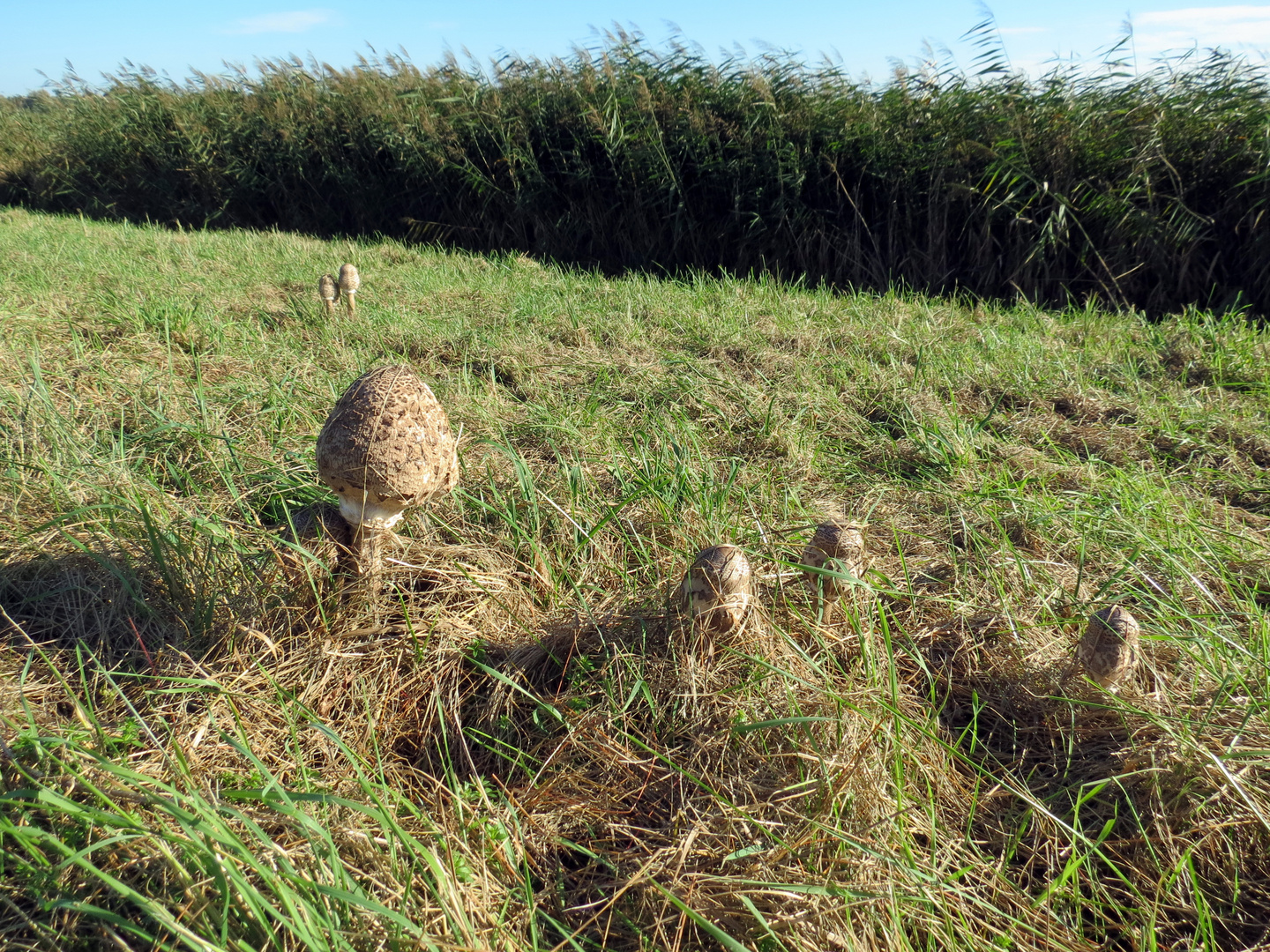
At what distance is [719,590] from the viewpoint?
171 cm

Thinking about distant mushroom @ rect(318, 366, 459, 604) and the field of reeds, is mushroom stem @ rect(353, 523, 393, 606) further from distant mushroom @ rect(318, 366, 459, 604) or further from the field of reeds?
the field of reeds

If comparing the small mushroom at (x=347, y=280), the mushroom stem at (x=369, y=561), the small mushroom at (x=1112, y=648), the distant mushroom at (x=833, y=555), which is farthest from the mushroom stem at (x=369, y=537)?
the small mushroom at (x=347, y=280)

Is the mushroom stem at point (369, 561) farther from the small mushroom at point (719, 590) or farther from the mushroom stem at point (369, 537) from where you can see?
the small mushroom at point (719, 590)

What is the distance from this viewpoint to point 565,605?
2.02 m

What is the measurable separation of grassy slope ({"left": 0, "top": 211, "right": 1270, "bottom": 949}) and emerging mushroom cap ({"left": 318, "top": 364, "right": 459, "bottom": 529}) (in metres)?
0.29

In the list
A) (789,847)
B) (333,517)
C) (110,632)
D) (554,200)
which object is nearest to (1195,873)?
(789,847)

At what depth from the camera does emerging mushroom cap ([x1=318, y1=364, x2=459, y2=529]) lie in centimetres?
169

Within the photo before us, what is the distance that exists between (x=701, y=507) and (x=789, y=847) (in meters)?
1.09

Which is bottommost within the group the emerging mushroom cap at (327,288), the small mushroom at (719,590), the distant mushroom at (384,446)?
the small mushroom at (719,590)

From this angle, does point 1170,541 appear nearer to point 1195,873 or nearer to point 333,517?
point 1195,873

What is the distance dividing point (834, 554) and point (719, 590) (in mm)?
383

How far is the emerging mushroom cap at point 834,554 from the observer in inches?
74.7

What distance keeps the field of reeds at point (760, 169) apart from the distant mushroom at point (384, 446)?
5.20m

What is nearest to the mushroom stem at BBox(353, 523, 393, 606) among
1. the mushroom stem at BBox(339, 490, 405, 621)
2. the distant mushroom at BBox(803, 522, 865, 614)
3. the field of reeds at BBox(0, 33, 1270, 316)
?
the mushroom stem at BBox(339, 490, 405, 621)
